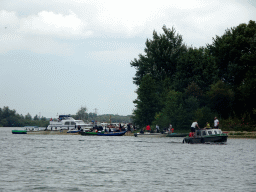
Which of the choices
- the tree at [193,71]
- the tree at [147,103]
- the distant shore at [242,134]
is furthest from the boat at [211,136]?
the tree at [147,103]

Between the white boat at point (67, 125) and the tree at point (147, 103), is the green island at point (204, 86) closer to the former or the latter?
the tree at point (147, 103)

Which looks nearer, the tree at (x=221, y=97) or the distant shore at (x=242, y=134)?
the distant shore at (x=242, y=134)

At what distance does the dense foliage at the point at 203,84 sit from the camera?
6906cm

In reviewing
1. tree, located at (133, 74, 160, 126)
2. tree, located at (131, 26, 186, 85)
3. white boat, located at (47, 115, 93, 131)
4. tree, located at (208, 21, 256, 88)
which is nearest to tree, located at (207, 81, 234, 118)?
tree, located at (208, 21, 256, 88)

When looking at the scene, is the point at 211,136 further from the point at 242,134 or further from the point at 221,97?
the point at 221,97

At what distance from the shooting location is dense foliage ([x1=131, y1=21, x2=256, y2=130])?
69062mm

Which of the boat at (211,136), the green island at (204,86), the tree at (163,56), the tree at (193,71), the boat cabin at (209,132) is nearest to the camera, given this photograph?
the boat at (211,136)

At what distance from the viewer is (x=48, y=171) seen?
23891mm

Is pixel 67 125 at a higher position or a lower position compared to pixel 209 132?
higher

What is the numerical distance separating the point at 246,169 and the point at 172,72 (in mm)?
72322

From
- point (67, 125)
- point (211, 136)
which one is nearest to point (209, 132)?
point (211, 136)

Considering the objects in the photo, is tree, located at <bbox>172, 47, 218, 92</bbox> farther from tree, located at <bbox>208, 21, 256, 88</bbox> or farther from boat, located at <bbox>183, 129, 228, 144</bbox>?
boat, located at <bbox>183, 129, 228, 144</bbox>

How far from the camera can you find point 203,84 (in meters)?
82.9

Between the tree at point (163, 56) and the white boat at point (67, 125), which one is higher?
the tree at point (163, 56)
